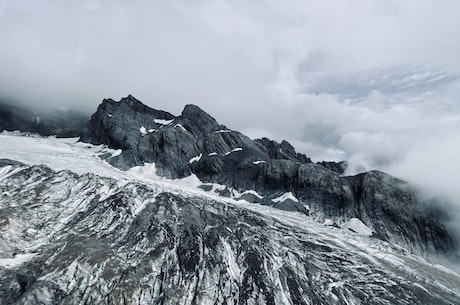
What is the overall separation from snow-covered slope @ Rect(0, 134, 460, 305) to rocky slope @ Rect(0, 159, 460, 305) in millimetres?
187

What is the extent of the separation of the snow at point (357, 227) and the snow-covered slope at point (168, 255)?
46.6 feet

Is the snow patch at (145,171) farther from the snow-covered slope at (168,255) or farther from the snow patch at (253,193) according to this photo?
the snow-covered slope at (168,255)

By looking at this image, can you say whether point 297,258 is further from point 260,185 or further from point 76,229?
point 260,185

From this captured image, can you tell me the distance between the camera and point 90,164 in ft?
391

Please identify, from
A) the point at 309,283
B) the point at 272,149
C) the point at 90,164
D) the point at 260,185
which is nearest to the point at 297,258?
the point at 309,283

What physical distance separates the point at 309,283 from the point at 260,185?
209 ft

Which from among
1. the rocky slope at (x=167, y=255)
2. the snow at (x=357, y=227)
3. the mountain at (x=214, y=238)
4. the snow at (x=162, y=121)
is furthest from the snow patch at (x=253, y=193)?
the snow at (x=162, y=121)

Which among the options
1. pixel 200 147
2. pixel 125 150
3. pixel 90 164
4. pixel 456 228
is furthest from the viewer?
pixel 200 147

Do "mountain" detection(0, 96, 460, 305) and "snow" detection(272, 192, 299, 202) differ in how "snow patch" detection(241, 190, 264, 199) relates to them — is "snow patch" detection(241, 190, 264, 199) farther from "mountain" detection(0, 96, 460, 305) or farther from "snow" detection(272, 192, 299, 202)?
"snow" detection(272, 192, 299, 202)

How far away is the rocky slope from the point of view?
5866cm

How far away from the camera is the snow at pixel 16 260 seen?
5936 cm

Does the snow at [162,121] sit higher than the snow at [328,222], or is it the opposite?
the snow at [162,121]

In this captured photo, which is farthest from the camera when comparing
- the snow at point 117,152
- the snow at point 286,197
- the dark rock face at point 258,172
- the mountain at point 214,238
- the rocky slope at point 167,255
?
the snow at point 117,152

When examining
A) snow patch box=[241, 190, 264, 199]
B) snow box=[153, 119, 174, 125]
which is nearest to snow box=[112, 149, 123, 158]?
snow box=[153, 119, 174, 125]
